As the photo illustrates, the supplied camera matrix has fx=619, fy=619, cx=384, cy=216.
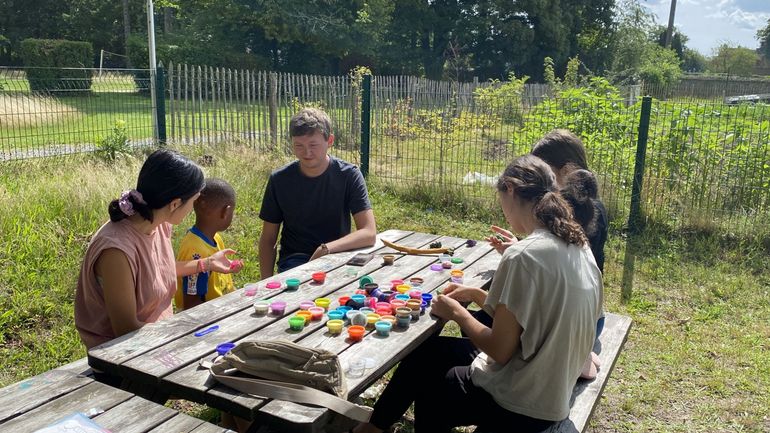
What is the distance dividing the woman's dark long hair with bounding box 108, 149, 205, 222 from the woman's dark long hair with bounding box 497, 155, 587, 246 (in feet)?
4.42

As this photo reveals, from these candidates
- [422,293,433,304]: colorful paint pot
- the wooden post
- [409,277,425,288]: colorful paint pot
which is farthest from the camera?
the wooden post

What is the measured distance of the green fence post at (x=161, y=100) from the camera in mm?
9398

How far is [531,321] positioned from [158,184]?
5.33ft

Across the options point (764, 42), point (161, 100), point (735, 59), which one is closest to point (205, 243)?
point (161, 100)

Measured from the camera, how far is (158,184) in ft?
8.61

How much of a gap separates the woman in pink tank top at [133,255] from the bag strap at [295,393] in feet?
2.28

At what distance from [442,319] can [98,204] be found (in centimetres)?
424

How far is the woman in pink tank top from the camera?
2.49m

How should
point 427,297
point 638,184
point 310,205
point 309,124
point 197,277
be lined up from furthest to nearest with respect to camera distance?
1. point 638,184
2. point 310,205
3. point 309,124
4. point 197,277
5. point 427,297

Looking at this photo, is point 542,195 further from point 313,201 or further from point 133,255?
point 313,201

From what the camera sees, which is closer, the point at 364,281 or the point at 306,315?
the point at 306,315

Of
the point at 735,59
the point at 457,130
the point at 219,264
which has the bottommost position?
the point at 219,264

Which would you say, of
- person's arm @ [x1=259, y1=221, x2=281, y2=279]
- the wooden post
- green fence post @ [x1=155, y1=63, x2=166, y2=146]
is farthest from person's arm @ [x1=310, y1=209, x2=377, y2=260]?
green fence post @ [x1=155, y1=63, x2=166, y2=146]

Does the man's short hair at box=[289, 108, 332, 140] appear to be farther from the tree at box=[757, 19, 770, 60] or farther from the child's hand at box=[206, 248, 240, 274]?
the tree at box=[757, 19, 770, 60]
